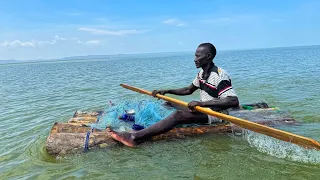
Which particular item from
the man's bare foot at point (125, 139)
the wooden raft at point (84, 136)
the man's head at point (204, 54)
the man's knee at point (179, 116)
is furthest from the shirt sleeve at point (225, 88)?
the man's bare foot at point (125, 139)

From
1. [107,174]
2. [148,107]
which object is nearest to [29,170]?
[107,174]

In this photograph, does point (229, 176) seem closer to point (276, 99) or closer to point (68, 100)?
point (276, 99)

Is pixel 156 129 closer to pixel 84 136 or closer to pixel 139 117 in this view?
pixel 139 117

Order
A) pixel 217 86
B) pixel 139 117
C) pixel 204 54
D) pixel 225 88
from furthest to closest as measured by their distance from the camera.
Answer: pixel 139 117 → pixel 204 54 → pixel 217 86 → pixel 225 88

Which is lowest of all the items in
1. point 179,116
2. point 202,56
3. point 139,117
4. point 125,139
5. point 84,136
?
point 125,139

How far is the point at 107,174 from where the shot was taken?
16.1 feet

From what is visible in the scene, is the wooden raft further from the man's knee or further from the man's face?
the man's face

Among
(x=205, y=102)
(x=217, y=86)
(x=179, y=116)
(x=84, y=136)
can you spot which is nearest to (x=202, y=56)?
(x=217, y=86)

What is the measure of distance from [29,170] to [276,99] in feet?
29.4

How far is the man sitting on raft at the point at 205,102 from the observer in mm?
5727

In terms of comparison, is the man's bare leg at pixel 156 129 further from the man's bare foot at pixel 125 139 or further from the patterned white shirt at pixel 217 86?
the patterned white shirt at pixel 217 86

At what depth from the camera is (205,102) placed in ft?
19.0

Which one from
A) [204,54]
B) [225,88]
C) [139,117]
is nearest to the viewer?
[225,88]

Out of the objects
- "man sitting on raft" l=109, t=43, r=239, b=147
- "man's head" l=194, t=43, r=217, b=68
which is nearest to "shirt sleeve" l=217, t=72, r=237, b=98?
"man sitting on raft" l=109, t=43, r=239, b=147
